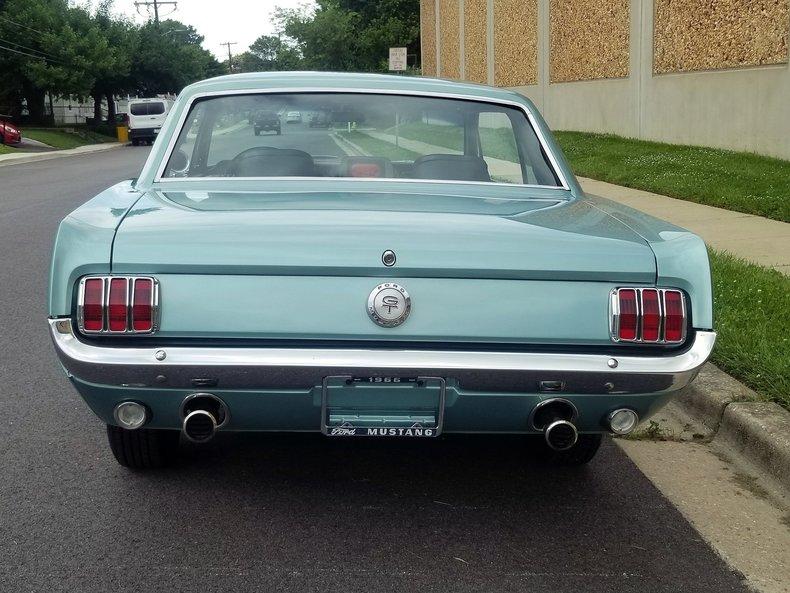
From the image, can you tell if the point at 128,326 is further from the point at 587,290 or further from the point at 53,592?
the point at 587,290

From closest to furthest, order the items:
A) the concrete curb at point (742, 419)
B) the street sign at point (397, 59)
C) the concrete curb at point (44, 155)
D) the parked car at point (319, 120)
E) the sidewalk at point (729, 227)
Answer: the concrete curb at point (742, 419)
the parked car at point (319, 120)
the sidewalk at point (729, 227)
the street sign at point (397, 59)
the concrete curb at point (44, 155)

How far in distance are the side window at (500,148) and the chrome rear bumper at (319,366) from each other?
4.92 feet

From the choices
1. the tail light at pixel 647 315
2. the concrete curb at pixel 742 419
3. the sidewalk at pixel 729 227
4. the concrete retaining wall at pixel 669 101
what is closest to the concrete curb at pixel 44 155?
the concrete retaining wall at pixel 669 101

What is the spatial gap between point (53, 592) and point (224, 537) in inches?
23.6

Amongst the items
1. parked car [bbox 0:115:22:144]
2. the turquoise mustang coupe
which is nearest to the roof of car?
the turquoise mustang coupe

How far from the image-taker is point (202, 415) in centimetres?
322

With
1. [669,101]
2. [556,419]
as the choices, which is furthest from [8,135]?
[556,419]

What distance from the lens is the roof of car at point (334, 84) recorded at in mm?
4512

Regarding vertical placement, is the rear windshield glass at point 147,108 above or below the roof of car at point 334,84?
below

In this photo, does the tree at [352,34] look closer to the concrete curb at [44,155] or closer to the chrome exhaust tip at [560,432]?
the concrete curb at [44,155]

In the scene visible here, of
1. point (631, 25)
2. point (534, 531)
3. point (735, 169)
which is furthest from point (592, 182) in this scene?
point (534, 531)

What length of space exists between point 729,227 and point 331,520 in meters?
7.58

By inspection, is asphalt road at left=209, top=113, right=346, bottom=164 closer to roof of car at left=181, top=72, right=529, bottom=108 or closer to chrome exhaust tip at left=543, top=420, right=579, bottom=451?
roof of car at left=181, top=72, right=529, bottom=108

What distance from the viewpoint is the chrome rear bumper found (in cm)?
314
